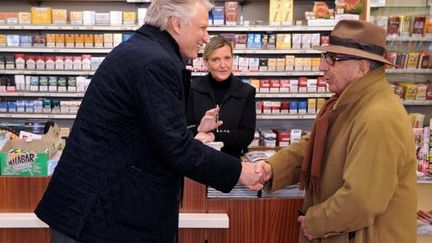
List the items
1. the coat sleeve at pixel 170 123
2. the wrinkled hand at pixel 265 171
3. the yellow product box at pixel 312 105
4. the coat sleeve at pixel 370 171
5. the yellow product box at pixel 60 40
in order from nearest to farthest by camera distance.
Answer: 1. the coat sleeve at pixel 170 123
2. the coat sleeve at pixel 370 171
3. the wrinkled hand at pixel 265 171
4. the yellow product box at pixel 60 40
5. the yellow product box at pixel 312 105

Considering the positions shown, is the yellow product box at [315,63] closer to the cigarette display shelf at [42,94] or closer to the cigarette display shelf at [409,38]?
the cigarette display shelf at [409,38]

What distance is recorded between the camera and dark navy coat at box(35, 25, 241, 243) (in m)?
1.80

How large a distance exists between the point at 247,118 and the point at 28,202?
5.26 ft

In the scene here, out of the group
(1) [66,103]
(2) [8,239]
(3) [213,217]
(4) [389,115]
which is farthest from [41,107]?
(4) [389,115]

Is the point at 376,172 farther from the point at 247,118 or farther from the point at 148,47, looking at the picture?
the point at 247,118

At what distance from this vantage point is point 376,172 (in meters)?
1.91

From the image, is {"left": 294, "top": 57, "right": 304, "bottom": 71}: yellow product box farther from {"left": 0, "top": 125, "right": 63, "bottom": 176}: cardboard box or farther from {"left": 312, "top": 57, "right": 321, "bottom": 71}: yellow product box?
{"left": 0, "top": 125, "right": 63, "bottom": 176}: cardboard box

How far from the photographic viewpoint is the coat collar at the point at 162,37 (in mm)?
1927

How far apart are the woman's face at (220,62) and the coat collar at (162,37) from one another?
1.58 m

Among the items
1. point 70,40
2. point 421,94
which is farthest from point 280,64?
point 70,40

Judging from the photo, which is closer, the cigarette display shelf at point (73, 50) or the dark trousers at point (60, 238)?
the dark trousers at point (60, 238)

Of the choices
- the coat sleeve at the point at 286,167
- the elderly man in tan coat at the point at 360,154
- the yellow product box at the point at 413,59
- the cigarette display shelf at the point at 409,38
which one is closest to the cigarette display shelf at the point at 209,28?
the cigarette display shelf at the point at 409,38

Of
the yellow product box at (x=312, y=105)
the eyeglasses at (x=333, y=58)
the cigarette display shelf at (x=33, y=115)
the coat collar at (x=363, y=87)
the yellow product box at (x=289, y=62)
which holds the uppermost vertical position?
the eyeglasses at (x=333, y=58)

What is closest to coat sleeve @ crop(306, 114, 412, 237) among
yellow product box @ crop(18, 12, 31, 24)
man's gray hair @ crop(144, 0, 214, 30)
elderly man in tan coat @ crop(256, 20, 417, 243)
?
elderly man in tan coat @ crop(256, 20, 417, 243)
